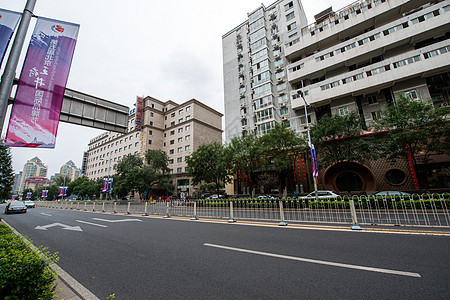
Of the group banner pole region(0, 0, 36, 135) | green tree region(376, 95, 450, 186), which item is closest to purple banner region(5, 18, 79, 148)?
banner pole region(0, 0, 36, 135)

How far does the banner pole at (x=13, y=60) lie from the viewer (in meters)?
4.02

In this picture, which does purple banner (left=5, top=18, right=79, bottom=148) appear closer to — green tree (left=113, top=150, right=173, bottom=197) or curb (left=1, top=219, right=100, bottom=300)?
curb (left=1, top=219, right=100, bottom=300)

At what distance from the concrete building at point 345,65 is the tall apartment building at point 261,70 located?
0.19 metres

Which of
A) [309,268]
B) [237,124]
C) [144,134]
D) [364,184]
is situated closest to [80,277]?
[309,268]

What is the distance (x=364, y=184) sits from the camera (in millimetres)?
23688

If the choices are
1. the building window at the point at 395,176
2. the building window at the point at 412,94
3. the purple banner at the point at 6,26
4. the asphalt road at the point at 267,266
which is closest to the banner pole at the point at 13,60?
the purple banner at the point at 6,26

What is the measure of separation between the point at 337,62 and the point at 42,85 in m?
32.1

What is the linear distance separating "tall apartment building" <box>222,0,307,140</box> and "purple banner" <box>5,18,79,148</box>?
89.5ft

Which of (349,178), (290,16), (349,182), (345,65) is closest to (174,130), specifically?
(290,16)

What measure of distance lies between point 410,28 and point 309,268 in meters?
33.1

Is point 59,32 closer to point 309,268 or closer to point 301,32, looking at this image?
point 309,268

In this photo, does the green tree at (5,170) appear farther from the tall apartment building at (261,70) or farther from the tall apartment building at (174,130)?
the tall apartment building at (261,70)

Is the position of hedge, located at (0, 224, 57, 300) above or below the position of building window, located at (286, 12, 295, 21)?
below

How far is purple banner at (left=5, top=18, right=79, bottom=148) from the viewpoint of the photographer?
471 centimetres
